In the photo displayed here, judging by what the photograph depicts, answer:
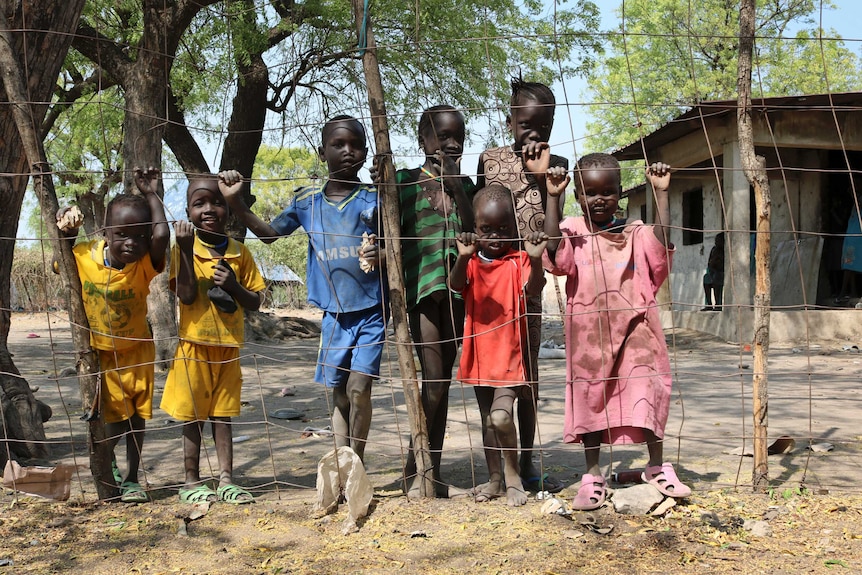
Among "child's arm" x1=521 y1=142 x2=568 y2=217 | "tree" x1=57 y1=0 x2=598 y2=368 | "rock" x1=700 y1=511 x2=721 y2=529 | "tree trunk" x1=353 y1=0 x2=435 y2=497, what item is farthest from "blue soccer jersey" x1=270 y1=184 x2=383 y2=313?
"tree" x1=57 y1=0 x2=598 y2=368

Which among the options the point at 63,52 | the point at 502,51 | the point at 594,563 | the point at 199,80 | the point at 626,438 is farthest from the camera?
the point at 502,51

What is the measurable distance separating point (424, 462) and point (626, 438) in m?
0.81

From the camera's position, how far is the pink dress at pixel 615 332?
290 cm

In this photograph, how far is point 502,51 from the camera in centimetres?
1068

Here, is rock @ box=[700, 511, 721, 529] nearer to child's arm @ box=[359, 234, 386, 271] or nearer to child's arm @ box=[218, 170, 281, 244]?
child's arm @ box=[359, 234, 386, 271]

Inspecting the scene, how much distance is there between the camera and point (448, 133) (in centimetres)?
318

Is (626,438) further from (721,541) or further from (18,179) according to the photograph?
(18,179)

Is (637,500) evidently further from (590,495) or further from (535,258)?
(535,258)

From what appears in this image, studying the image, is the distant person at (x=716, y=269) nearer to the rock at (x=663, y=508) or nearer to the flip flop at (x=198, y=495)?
the rock at (x=663, y=508)

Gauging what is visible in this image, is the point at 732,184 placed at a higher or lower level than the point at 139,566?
higher

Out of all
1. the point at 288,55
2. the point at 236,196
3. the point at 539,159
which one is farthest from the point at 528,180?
the point at 288,55

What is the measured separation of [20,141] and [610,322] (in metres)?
2.88

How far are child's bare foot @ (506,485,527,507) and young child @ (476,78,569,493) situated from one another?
119 mm

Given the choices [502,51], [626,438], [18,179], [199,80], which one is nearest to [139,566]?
[626,438]
